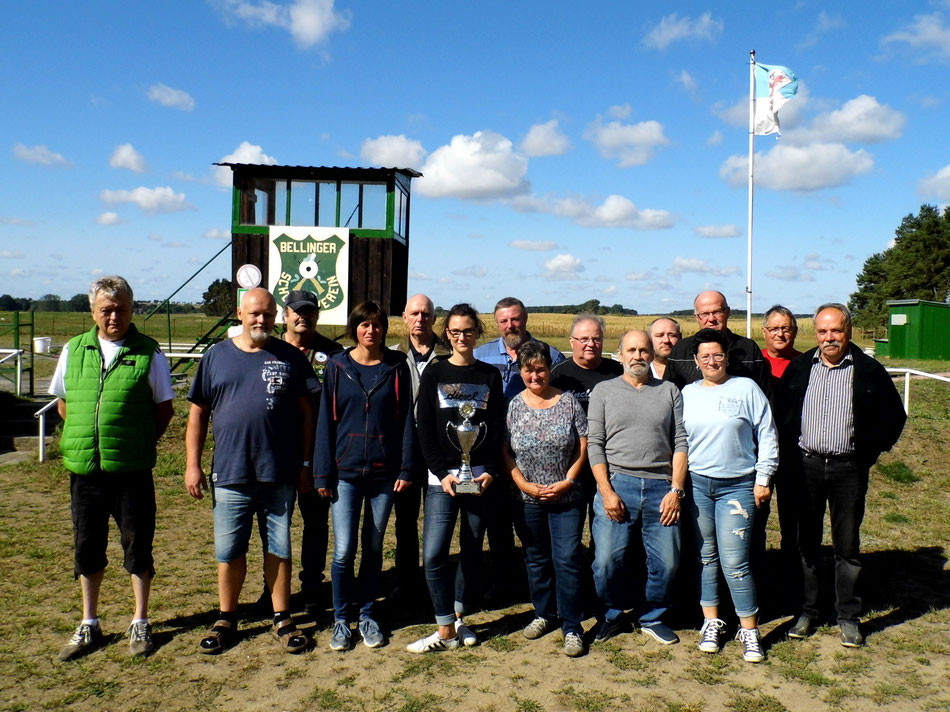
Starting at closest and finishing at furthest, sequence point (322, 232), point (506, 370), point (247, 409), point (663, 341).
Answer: point (247, 409) → point (663, 341) → point (506, 370) → point (322, 232)

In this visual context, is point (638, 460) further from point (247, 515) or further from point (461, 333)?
point (247, 515)

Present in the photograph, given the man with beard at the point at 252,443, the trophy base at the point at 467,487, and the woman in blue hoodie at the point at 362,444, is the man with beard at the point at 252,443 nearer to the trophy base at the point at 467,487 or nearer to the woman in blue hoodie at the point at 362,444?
the woman in blue hoodie at the point at 362,444

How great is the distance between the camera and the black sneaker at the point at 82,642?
4.20 m

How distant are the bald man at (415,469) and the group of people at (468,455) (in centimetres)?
18

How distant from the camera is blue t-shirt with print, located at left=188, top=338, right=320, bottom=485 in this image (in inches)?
164

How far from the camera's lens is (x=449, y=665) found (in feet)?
13.8

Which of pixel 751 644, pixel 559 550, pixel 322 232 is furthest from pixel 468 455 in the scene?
pixel 322 232

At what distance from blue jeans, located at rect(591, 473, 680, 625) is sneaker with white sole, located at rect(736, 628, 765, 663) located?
45 cm

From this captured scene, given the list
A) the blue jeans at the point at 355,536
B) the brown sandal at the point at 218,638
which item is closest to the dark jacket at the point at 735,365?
the blue jeans at the point at 355,536

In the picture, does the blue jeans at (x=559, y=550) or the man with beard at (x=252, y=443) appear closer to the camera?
the man with beard at (x=252, y=443)

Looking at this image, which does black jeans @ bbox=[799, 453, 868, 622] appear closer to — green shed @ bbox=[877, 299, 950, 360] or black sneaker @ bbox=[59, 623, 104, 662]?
black sneaker @ bbox=[59, 623, 104, 662]

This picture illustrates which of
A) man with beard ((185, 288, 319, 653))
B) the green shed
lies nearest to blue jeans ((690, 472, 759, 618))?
man with beard ((185, 288, 319, 653))

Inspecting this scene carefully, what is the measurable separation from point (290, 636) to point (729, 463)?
2.65 meters

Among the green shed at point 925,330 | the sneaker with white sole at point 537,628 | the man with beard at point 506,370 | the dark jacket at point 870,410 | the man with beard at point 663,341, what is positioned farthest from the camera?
the green shed at point 925,330
